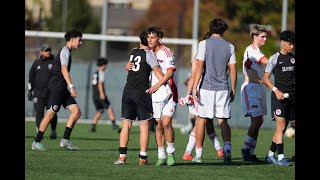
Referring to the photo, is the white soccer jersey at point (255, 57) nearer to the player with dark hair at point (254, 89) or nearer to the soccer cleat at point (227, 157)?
the player with dark hair at point (254, 89)

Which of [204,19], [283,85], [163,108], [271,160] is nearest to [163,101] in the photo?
[163,108]

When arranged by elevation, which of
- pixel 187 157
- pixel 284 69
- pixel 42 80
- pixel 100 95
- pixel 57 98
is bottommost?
pixel 187 157

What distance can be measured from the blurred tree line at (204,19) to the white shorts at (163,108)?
1253 cm

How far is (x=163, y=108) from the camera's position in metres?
14.9

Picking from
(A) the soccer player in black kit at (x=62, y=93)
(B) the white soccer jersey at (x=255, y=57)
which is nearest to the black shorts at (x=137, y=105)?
(B) the white soccer jersey at (x=255, y=57)

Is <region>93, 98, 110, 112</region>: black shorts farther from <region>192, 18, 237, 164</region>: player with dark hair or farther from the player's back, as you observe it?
the player's back

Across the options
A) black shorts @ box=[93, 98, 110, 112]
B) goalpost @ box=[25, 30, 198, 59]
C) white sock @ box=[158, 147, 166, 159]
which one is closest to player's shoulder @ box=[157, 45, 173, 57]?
white sock @ box=[158, 147, 166, 159]

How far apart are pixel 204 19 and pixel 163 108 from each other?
126 feet

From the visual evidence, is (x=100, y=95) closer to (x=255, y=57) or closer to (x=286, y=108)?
(x=255, y=57)

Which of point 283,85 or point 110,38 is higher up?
point 110,38

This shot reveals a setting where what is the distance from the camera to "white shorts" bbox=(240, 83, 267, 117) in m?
15.8

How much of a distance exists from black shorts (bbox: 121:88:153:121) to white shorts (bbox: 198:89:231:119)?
0.92 meters
